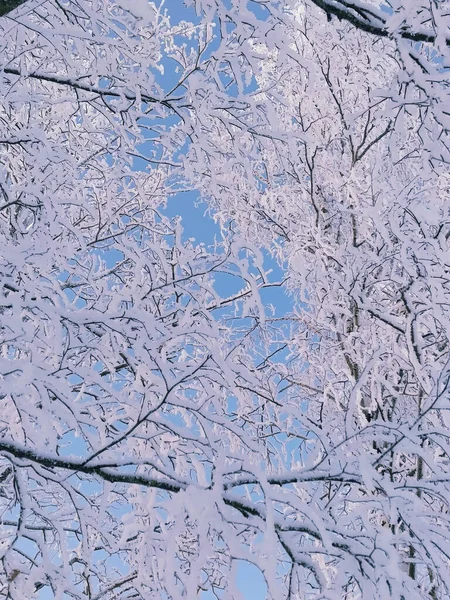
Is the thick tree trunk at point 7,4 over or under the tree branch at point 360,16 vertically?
under

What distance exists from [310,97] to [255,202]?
1071 millimetres

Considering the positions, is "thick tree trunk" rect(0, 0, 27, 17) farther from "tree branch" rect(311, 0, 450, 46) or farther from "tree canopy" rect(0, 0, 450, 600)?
"tree branch" rect(311, 0, 450, 46)

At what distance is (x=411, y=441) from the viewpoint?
2193 mm

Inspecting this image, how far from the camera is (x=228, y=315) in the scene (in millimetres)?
5453

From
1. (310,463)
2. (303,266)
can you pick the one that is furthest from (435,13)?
(303,266)

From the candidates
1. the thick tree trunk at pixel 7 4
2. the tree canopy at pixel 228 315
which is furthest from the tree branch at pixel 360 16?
the thick tree trunk at pixel 7 4

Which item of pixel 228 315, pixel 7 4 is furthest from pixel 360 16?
pixel 228 315

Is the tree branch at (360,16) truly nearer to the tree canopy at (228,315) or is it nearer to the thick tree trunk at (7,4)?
the tree canopy at (228,315)

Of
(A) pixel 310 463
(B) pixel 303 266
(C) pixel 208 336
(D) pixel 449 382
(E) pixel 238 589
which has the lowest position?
(E) pixel 238 589

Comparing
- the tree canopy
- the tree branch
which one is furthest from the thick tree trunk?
the tree branch

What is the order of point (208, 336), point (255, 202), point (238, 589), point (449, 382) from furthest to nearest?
point (255, 202) → point (208, 336) → point (449, 382) → point (238, 589)

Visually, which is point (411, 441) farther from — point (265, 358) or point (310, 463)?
point (265, 358)

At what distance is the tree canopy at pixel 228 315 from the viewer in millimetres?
2021

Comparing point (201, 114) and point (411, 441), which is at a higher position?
point (201, 114)
